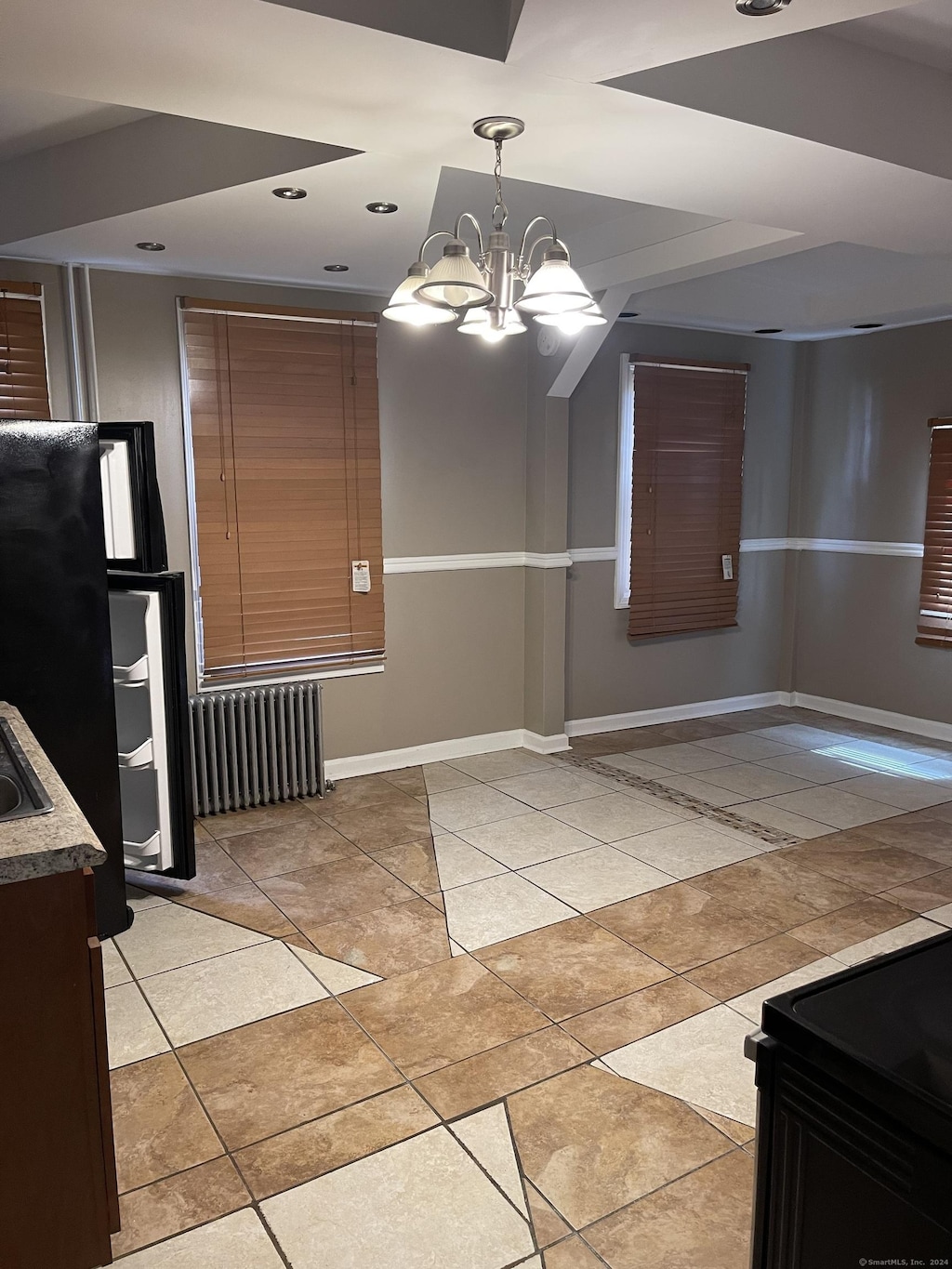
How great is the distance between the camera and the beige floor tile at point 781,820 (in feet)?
13.7

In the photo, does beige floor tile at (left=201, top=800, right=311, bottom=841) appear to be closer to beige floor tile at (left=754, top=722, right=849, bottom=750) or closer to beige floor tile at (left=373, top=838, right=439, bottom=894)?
beige floor tile at (left=373, top=838, right=439, bottom=894)

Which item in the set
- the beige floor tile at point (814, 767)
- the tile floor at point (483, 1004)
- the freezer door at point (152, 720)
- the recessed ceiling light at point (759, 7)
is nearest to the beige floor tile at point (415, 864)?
the tile floor at point (483, 1004)

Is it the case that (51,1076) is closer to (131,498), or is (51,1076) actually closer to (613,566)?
(131,498)

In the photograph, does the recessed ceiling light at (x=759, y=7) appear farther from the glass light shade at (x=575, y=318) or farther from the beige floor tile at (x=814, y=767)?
the beige floor tile at (x=814, y=767)

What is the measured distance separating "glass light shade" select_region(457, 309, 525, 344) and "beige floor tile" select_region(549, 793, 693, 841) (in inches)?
90.2

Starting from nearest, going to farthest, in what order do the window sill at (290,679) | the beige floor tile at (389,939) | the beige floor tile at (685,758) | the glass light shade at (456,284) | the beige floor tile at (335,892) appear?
1. the glass light shade at (456,284)
2. the beige floor tile at (389,939)
3. the beige floor tile at (335,892)
4. the window sill at (290,679)
5. the beige floor tile at (685,758)

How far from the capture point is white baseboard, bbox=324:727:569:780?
4.96m

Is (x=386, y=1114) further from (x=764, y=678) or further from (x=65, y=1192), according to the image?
(x=764, y=678)

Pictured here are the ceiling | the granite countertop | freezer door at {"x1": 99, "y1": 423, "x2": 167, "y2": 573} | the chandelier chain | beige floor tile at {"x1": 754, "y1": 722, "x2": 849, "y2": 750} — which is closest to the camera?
the granite countertop

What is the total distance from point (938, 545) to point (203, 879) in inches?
180

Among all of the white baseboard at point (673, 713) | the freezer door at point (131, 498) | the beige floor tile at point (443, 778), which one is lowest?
the beige floor tile at point (443, 778)

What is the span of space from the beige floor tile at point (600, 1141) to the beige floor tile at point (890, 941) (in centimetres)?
101

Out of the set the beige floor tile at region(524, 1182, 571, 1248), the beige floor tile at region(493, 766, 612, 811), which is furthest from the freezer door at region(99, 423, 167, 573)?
the beige floor tile at region(524, 1182, 571, 1248)

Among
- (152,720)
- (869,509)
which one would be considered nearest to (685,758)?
(869,509)
